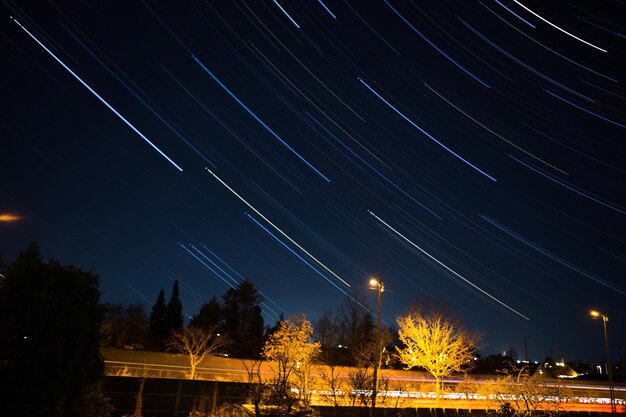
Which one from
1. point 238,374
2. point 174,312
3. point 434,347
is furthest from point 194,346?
point 174,312

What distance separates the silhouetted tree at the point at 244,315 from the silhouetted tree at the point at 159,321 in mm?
13505

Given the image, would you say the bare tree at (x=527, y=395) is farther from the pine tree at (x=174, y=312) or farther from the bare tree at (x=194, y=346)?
the pine tree at (x=174, y=312)

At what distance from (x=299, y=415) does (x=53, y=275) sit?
21.5ft

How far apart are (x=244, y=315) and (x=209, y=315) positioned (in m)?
5.50

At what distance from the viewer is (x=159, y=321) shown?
8169 centimetres

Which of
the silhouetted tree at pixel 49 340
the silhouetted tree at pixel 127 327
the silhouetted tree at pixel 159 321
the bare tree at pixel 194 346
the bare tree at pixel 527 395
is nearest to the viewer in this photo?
the silhouetted tree at pixel 49 340

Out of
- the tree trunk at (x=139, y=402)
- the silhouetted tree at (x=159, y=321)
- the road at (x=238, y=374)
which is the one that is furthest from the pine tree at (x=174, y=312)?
the tree trunk at (x=139, y=402)

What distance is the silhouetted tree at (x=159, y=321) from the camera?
75.4 meters

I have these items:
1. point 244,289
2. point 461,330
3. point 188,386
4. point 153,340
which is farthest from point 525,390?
point 153,340

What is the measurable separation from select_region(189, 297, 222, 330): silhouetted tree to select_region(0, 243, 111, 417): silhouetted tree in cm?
4813

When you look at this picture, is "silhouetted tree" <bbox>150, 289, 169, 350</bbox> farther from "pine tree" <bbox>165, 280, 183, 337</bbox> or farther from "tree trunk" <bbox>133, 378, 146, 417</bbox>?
"tree trunk" <bbox>133, 378, 146, 417</bbox>

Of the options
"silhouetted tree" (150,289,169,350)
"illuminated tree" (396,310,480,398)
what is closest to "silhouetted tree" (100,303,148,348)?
"silhouetted tree" (150,289,169,350)

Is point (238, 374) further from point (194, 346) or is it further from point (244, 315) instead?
point (244, 315)

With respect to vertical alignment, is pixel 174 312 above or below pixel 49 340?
above
